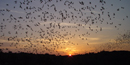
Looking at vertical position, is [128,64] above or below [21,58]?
below

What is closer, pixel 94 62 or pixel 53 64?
pixel 53 64

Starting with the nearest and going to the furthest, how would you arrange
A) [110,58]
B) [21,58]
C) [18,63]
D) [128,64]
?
[18,63], [128,64], [21,58], [110,58]

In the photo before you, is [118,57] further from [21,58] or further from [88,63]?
[21,58]

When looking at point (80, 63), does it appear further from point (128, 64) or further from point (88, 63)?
point (128, 64)

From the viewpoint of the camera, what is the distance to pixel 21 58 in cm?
2133

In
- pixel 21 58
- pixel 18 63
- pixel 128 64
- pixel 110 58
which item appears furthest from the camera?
pixel 110 58

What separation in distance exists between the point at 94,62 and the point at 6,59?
428 inches

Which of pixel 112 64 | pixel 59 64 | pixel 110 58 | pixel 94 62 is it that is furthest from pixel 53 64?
pixel 110 58

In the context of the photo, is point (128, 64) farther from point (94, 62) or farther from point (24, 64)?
point (24, 64)

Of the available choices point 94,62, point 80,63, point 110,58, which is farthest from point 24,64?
point 110,58

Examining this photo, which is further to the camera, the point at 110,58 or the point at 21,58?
the point at 110,58

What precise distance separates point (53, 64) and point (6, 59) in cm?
575

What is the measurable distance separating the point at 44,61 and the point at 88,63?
554 cm

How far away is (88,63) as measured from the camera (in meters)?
20.7
